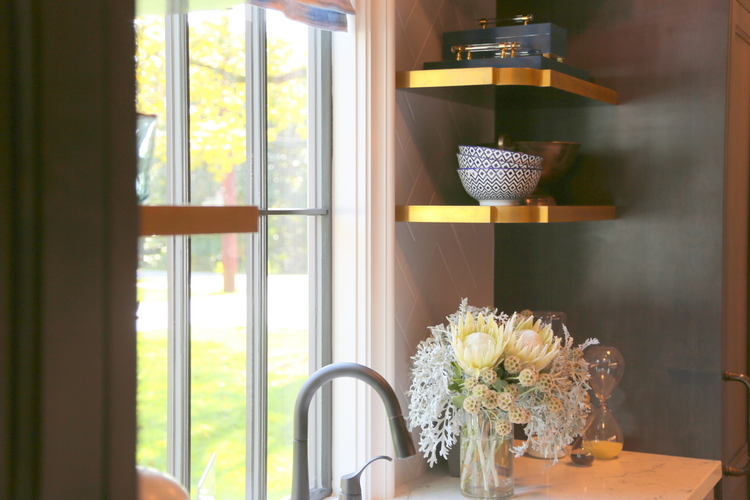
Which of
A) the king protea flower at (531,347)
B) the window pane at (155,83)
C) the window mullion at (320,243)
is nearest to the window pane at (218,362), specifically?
the window pane at (155,83)

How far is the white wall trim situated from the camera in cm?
163

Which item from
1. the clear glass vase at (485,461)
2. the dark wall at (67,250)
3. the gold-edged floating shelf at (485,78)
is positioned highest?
the gold-edged floating shelf at (485,78)

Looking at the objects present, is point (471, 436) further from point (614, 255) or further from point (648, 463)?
point (614, 255)

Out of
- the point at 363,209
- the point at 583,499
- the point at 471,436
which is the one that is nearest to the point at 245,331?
the point at 363,209

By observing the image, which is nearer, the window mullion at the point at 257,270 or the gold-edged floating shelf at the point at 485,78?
the window mullion at the point at 257,270

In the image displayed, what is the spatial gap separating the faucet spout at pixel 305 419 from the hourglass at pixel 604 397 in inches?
32.7

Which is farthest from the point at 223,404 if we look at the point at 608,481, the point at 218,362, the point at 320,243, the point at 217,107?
the point at 608,481

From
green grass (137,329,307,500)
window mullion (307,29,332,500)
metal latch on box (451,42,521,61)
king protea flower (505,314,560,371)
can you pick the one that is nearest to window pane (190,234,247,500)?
green grass (137,329,307,500)

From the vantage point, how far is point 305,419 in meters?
1.32

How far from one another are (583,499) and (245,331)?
86 centimetres

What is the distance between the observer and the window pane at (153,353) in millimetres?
1203

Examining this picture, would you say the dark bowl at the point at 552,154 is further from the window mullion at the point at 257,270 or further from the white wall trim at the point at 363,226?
the window mullion at the point at 257,270

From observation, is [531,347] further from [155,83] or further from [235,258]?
[155,83]

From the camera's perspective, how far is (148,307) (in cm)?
121
